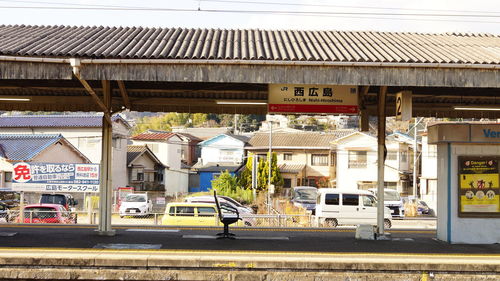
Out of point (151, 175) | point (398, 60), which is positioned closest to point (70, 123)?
point (151, 175)

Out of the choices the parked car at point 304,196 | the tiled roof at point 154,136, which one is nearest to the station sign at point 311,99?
the parked car at point 304,196

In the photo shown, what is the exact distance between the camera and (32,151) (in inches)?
1246

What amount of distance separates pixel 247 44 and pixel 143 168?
102 ft

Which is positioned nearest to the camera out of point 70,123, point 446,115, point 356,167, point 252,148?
point 446,115

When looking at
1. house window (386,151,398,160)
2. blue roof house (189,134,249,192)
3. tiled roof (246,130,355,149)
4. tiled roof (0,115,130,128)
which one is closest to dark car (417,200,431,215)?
house window (386,151,398,160)

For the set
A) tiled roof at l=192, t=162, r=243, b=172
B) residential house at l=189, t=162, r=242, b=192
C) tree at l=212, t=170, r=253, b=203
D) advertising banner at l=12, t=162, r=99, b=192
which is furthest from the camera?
tiled roof at l=192, t=162, r=243, b=172

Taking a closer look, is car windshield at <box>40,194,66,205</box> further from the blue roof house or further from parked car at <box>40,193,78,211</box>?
the blue roof house

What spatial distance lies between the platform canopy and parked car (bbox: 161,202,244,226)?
5.84 m

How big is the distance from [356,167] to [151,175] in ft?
47.2

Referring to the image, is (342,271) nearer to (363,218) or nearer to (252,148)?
(363,218)

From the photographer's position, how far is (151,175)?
41.8m

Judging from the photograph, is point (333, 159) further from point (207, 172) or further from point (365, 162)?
point (207, 172)

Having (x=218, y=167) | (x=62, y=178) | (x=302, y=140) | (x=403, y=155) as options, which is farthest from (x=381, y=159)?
(x=218, y=167)

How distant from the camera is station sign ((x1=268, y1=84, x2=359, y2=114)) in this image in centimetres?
1021
